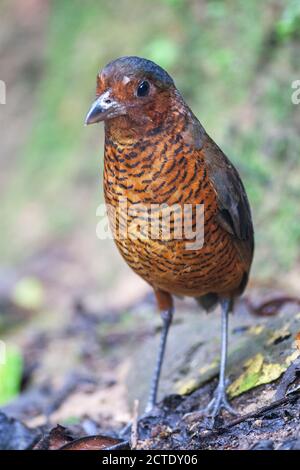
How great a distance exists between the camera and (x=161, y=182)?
4.03m

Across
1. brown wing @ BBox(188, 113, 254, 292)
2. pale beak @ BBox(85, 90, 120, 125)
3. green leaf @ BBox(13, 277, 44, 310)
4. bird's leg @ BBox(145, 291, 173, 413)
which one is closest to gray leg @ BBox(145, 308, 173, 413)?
bird's leg @ BBox(145, 291, 173, 413)

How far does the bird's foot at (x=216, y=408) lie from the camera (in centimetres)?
410

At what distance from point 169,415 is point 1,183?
7.51 meters

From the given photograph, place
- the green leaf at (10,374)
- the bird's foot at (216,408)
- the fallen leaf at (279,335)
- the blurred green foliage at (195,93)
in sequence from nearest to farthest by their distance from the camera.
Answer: the bird's foot at (216,408) < the fallen leaf at (279,335) < the green leaf at (10,374) < the blurred green foliage at (195,93)

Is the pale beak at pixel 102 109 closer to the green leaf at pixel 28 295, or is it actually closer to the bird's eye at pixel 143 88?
the bird's eye at pixel 143 88

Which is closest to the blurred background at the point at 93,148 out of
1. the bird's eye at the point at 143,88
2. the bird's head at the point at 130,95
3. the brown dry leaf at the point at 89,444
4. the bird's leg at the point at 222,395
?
the bird's leg at the point at 222,395

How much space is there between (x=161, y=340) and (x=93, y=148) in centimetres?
538

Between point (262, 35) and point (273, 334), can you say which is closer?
point (273, 334)

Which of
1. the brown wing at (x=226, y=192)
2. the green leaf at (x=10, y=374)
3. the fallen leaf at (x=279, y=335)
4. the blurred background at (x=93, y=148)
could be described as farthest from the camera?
the blurred background at (x=93, y=148)

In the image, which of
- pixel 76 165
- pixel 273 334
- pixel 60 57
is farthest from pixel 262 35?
pixel 273 334

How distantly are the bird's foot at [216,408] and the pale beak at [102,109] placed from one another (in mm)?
1697
